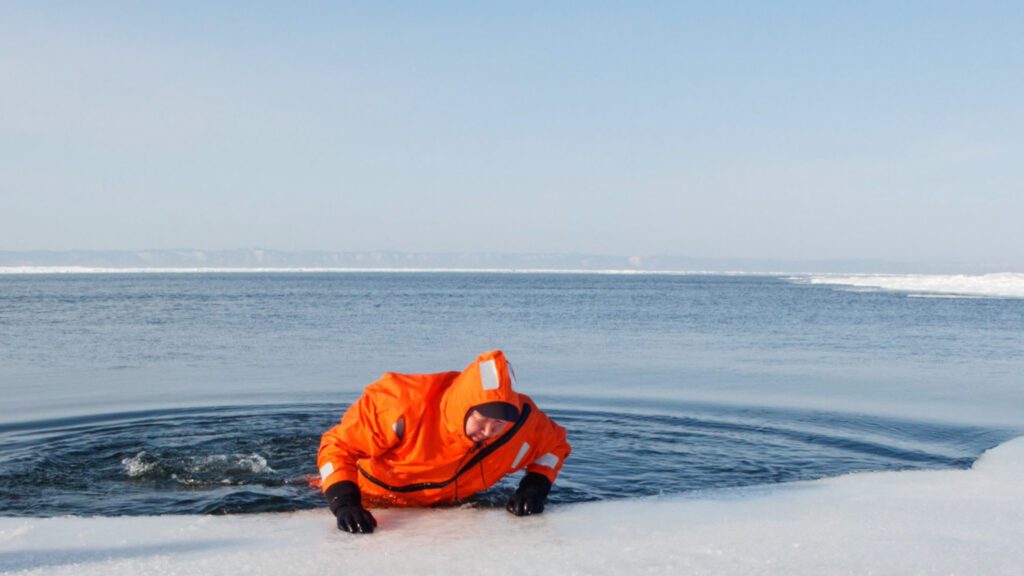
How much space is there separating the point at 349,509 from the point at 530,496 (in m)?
1.00

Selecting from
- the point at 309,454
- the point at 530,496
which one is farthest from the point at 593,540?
the point at 309,454

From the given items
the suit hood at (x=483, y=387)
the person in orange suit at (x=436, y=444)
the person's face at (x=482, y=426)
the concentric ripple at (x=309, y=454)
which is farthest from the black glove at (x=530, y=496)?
the suit hood at (x=483, y=387)

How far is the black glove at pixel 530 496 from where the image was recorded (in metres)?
4.80

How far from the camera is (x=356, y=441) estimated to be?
448 centimetres

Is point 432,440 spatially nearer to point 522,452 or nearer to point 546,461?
point 522,452

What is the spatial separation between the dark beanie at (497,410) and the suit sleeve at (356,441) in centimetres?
54

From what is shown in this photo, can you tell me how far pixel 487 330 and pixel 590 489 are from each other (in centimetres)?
1455

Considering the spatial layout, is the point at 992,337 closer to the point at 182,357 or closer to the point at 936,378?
the point at 936,378

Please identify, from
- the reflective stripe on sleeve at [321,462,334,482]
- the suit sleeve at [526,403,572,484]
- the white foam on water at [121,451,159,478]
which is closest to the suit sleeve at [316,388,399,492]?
the reflective stripe on sleeve at [321,462,334,482]

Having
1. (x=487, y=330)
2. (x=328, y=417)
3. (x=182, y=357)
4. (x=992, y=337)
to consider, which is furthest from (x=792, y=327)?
(x=328, y=417)

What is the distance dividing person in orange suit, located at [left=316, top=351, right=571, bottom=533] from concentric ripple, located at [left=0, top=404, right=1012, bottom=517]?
0.48 meters

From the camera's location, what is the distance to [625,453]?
6.85 metres

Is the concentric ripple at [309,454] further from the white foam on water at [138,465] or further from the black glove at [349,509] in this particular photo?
the black glove at [349,509]

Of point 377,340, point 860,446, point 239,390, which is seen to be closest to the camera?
point 860,446
